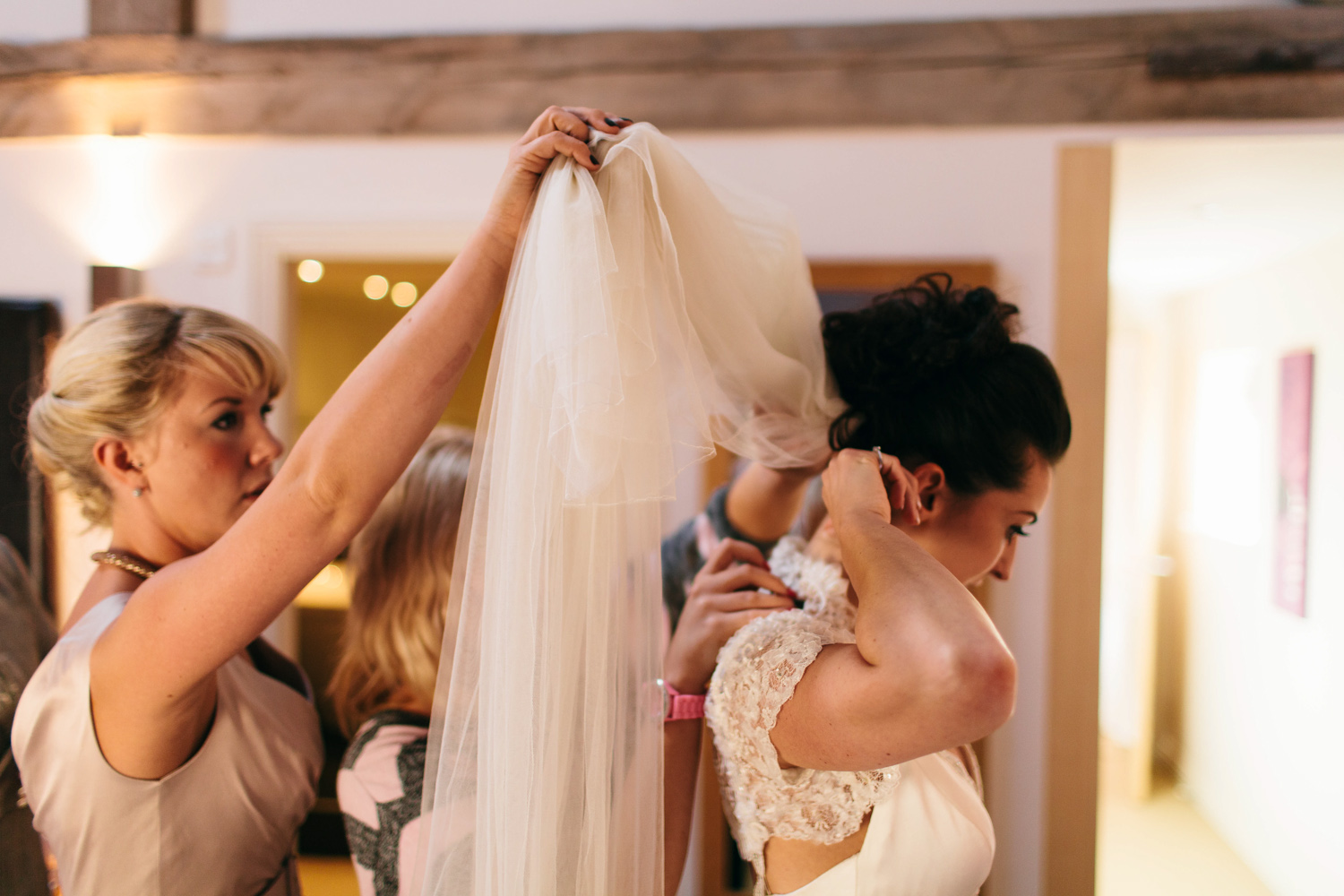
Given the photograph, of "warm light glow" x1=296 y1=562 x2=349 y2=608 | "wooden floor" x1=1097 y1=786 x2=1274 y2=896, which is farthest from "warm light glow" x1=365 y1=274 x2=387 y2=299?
"wooden floor" x1=1097 y1=786 x2=1274 y2=896

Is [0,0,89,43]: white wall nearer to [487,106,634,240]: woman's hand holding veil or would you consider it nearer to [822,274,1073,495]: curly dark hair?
[487,106,634,240]: woman's hand holding veil

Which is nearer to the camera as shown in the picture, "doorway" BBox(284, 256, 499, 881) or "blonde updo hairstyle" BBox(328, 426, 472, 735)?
"blonde updo hairstyle" BBox(328, 426, 472, 735)

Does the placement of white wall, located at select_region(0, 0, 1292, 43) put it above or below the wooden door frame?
above

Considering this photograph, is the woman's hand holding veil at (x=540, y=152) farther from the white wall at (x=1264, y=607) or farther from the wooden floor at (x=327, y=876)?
the wooden floor at (x=327, y=876)

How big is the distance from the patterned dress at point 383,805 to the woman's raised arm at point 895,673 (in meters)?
0.64

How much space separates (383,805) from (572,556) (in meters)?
0.67

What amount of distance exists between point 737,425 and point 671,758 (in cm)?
52

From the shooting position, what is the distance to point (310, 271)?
236 cm

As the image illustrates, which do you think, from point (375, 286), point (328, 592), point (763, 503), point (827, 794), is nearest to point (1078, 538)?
point (763, 503)

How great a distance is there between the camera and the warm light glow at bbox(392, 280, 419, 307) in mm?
2734

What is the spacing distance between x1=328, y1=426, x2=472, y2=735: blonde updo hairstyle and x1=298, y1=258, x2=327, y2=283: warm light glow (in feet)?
4.40

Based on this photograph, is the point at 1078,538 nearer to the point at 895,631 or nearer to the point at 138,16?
the point at 895,631

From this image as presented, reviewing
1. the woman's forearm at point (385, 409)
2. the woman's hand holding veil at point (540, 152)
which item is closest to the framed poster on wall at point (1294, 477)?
the woman's hand holding veil at point (540, 152)

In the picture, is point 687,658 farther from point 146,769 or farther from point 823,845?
point 146,769
